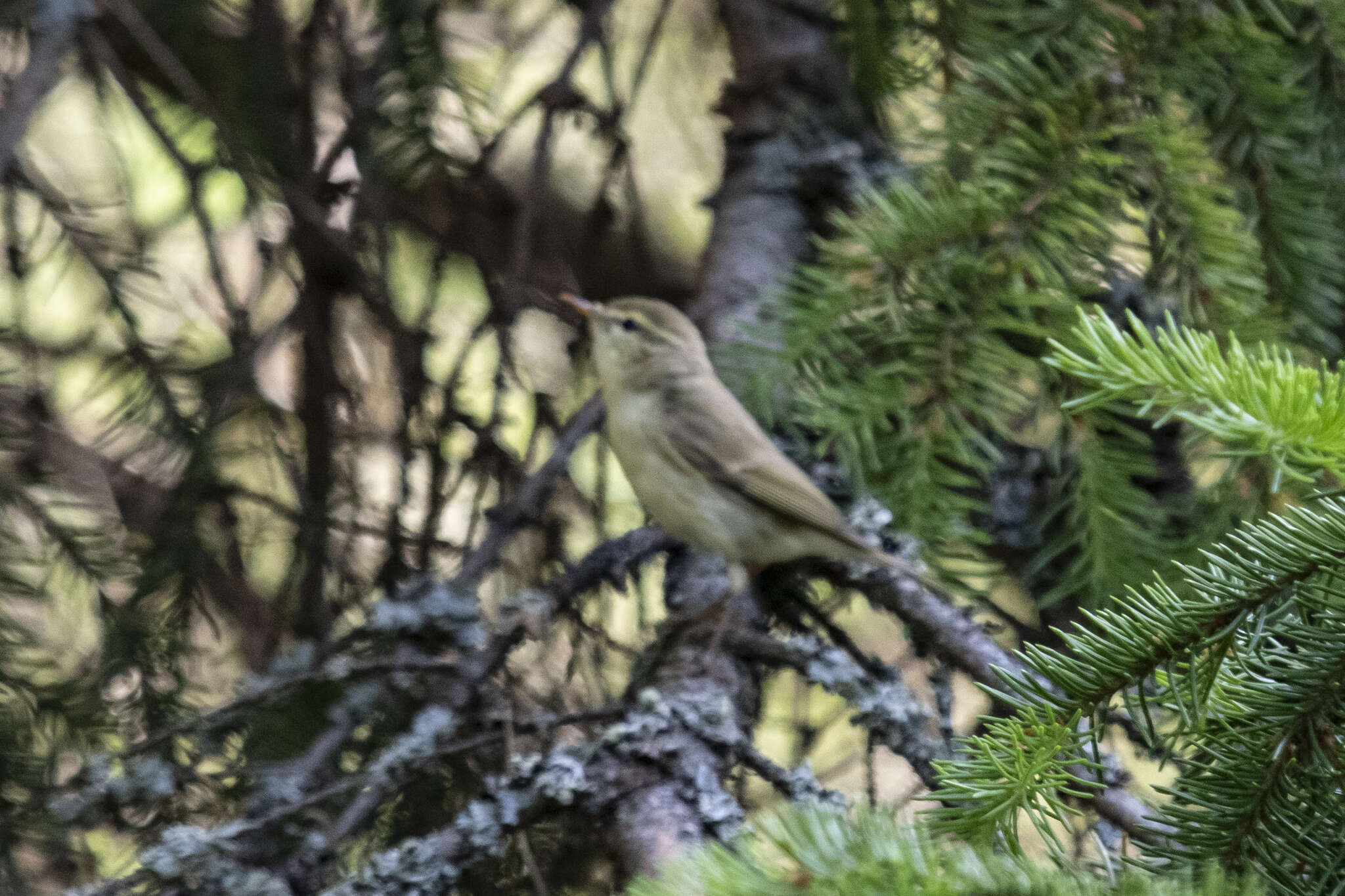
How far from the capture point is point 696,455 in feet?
6.28

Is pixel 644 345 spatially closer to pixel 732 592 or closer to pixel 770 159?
pixel 770 159

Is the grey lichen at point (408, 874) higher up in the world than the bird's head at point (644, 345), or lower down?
lower down

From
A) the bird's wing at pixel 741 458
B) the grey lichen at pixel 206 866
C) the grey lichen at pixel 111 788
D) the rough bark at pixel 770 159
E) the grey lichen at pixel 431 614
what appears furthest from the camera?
the rough bark at pixel 770 159

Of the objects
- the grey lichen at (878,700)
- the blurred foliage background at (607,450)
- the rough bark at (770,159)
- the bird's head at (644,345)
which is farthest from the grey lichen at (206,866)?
the bird's head at (644,345)

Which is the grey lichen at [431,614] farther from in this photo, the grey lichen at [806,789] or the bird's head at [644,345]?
the bird's head at [644,345]

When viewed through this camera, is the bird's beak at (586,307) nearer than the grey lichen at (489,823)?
No

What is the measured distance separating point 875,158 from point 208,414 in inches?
48.4

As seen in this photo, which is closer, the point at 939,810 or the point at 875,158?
the point at 939,810

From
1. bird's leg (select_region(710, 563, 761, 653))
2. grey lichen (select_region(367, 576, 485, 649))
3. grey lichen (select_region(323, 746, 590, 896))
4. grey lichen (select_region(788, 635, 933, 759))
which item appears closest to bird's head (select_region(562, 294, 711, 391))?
bird's leg (select_region(710, 563, 761, 653))

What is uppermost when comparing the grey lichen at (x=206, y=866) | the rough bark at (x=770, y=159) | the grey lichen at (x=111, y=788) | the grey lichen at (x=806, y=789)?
the rough bark at (x=770, y=159)

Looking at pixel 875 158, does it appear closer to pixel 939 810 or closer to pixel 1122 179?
pixel 1122 179

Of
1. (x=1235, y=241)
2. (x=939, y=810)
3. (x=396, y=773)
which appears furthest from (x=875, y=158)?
(x=939, y=810)

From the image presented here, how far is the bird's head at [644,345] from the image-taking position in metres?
1.97

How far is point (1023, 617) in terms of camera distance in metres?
2.12
